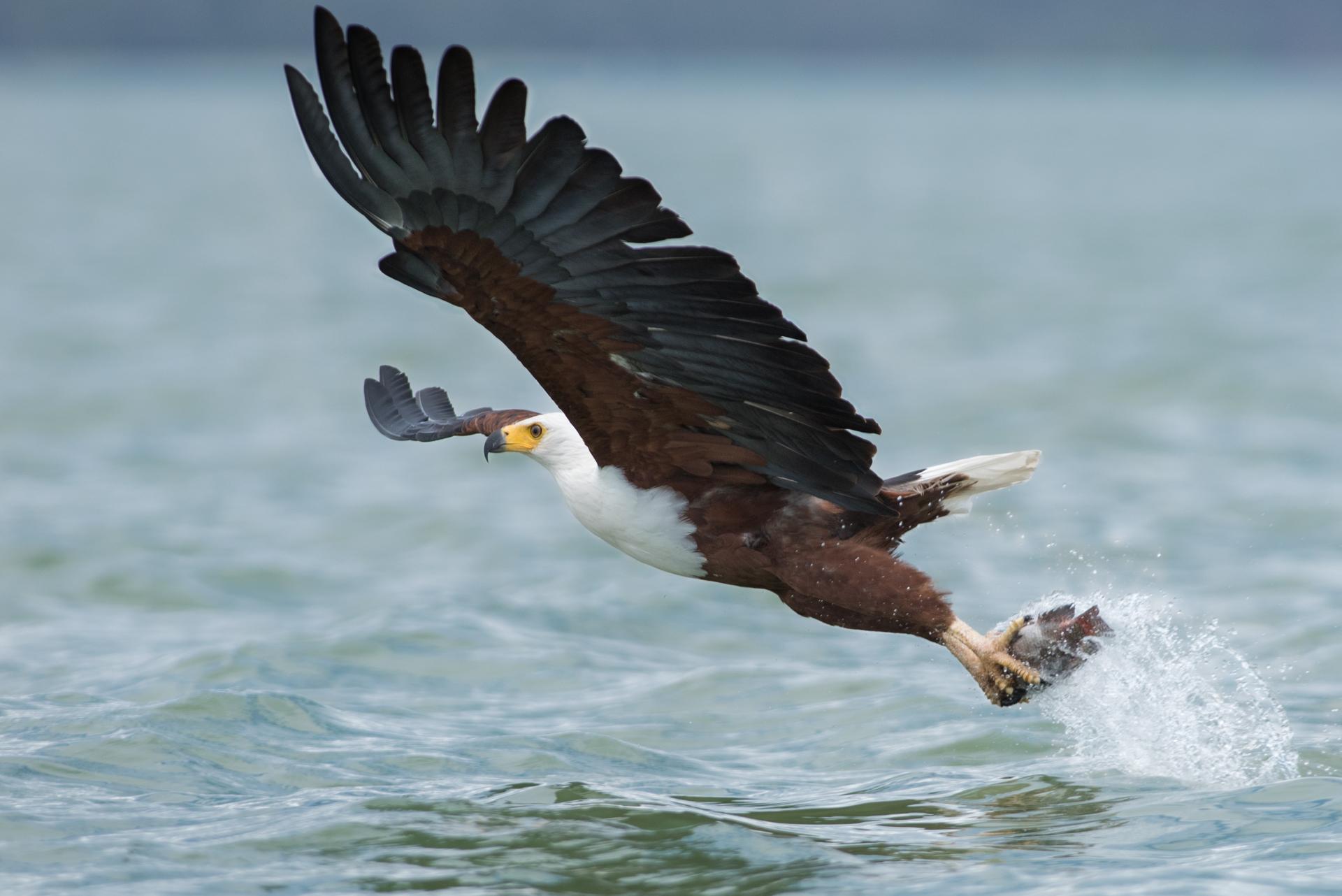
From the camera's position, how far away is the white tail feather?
18.9 feet

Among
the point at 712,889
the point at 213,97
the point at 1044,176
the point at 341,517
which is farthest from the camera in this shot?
the point at 213,97

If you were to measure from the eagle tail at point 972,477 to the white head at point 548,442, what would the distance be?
984 millimetres

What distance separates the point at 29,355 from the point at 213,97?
337 ft

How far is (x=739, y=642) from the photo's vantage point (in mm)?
8883

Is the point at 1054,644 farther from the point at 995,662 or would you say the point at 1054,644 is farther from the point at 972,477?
the point at 972,477

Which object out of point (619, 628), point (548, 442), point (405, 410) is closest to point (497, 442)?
point (548, 442)

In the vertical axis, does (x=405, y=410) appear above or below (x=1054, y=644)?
above

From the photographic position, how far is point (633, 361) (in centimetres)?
534

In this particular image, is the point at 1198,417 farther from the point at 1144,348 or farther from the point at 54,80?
the point at 54,80

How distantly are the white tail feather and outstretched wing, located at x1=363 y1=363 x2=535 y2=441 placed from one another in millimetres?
1551

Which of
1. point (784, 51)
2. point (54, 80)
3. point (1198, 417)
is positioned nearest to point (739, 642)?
point (1198, 417)

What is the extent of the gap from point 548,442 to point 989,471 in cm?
139

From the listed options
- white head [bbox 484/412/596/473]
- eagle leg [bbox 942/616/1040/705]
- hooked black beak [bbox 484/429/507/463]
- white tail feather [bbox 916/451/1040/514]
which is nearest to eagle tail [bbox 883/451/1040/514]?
white tail feather [bbox 916/451/1040/514]

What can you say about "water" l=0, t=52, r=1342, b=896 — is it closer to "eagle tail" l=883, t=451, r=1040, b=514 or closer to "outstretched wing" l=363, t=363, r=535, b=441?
"eagle tail" l=883, t=451, r=1040, b=514
